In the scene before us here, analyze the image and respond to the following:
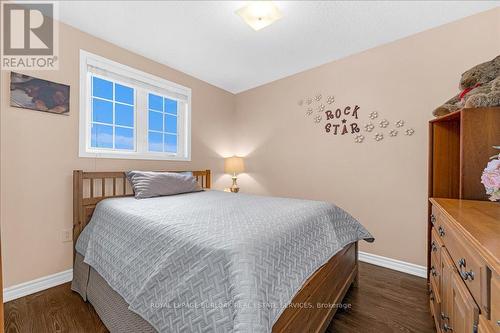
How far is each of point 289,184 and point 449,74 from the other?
2051 mm

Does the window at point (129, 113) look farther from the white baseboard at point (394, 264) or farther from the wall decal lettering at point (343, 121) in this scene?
the white baseboard at point (394, 264)

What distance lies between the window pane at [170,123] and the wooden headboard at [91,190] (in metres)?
0.90

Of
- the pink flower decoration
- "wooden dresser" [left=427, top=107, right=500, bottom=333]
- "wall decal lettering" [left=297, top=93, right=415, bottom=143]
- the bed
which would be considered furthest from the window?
A: the pink flower decoration

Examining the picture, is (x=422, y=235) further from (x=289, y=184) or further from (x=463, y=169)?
(x=289, y=184)

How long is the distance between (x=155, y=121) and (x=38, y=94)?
115 centimetres

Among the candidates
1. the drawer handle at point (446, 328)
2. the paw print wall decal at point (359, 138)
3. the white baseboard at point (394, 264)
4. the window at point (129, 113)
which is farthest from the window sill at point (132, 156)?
the drawer handle at point (446, 328)

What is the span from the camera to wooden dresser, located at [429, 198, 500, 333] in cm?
67

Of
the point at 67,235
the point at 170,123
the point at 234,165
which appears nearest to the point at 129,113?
the point at 170,123

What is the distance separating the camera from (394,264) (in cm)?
238

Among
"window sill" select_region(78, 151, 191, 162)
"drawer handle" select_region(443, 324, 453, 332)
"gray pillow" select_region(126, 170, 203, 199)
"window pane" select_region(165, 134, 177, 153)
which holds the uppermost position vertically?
"window pane" select_region(165, 134, 177, 153)

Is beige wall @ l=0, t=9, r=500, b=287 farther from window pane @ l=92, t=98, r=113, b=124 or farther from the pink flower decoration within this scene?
the pink flower decoration

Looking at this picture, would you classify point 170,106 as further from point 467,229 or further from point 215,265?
point 467,229

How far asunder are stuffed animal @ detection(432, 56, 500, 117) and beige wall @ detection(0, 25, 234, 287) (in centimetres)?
302

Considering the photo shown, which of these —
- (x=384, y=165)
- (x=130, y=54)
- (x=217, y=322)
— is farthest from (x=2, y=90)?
A: (x=384, y=165)
